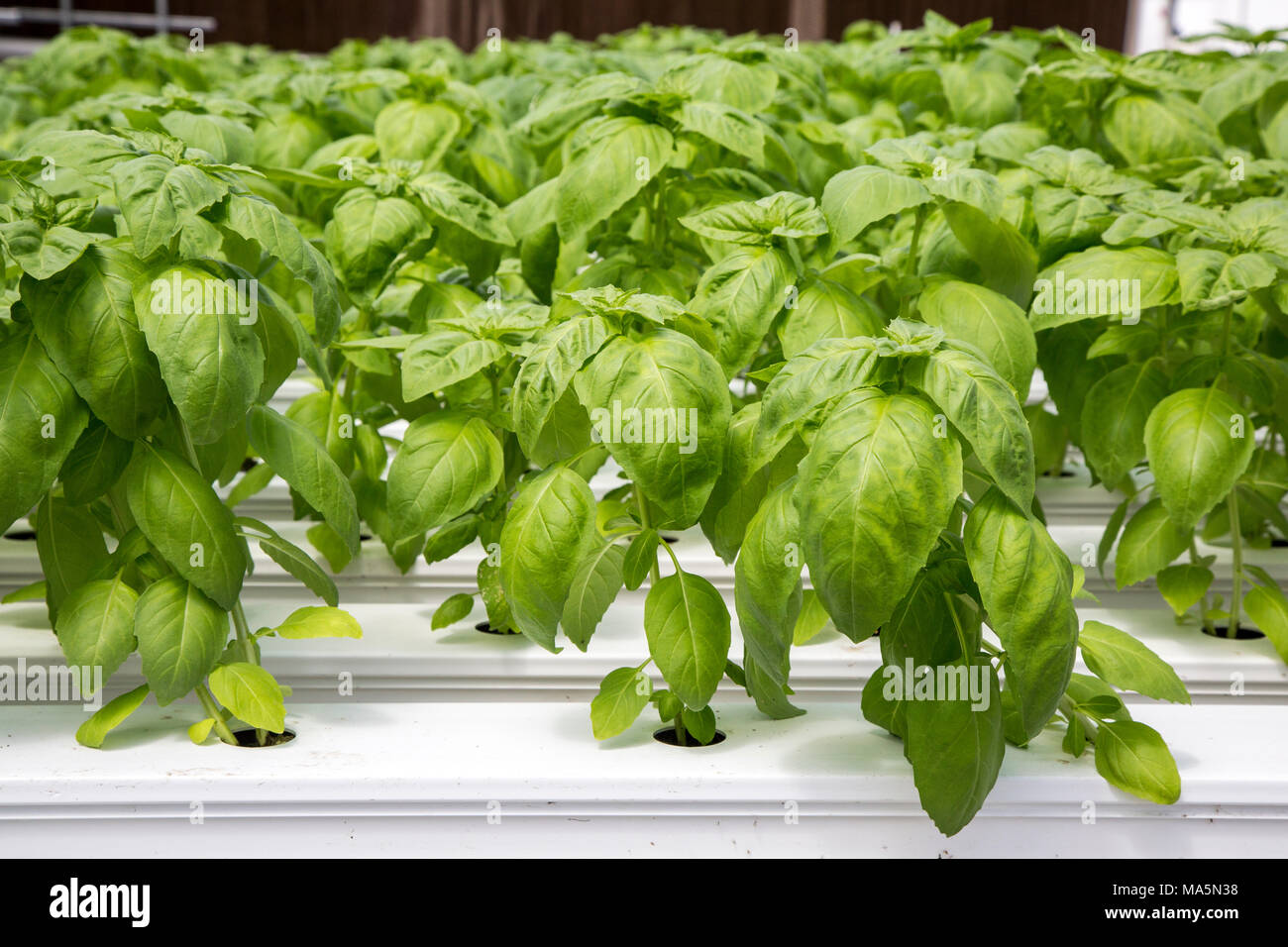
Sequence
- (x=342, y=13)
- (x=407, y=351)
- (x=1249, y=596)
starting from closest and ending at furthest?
(x=407, y=351), (x=1249, y=596), (x=342, y=13)

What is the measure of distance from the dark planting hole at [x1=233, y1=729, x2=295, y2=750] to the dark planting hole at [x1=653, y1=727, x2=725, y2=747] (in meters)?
0.29

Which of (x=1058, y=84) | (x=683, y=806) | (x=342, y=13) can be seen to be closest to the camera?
(x=683, y=806)

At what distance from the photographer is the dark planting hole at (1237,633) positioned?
1320 millimetres

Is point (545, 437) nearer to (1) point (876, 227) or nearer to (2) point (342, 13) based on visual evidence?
(1) point (876, 227)

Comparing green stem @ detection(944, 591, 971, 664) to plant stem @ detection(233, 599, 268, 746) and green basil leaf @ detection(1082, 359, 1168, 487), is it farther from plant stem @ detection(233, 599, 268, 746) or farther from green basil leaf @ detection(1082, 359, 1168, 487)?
plant stem @ detection(233, 599, 268, 746)

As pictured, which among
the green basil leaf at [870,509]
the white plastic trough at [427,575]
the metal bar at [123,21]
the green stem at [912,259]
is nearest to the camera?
the green basil leaf at [870,509]

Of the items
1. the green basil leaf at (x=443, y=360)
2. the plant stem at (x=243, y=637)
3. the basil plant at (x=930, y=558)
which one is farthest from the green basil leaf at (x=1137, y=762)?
the plant stem at (x=243, y=637)

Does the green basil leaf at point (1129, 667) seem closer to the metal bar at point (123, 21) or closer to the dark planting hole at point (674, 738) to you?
the dark planting hole at point (674, 738)

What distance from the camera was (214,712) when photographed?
3.46 ft

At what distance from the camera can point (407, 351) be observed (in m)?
1.15

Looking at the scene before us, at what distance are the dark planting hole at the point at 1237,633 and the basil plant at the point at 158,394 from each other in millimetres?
839

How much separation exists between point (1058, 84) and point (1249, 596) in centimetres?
78

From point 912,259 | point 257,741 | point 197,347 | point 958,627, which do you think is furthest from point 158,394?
point 912,259
